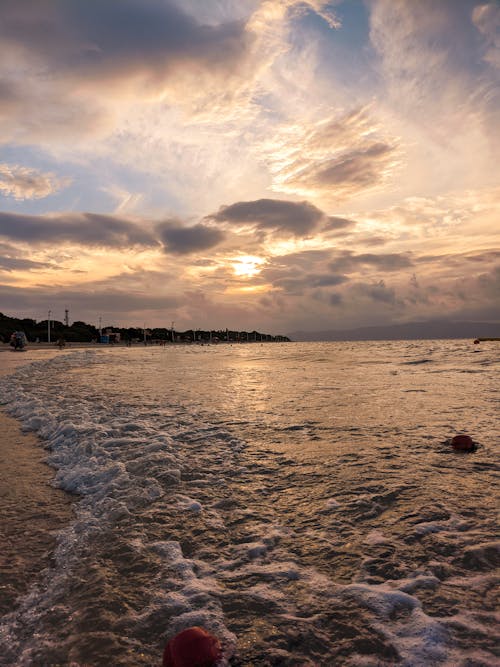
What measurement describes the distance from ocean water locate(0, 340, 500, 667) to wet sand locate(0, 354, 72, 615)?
13cm

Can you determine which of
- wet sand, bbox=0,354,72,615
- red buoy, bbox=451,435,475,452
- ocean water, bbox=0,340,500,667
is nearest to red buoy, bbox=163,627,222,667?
ocean water, bbox=0,340,500,667

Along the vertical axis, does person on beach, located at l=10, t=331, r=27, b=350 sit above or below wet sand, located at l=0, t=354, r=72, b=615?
above

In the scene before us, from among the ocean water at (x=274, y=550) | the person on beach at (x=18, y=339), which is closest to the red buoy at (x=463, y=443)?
Answer: the ocean water at (x=274, y=550)

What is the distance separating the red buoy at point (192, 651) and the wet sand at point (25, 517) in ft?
4.68

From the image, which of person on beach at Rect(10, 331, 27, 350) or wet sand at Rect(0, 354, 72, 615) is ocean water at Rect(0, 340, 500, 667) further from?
person on beach at Rect(10, 331, 27, 350)

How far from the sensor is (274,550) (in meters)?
3.78

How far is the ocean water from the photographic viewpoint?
2.62 m

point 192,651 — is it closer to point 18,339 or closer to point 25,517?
point 25,517

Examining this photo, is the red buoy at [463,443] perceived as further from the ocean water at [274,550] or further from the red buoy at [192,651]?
the red buoy at [192,651]

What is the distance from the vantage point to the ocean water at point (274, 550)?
2615 millimetres

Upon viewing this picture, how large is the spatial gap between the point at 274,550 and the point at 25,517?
9.29 feet

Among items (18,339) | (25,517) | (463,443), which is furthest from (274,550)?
(18,339)

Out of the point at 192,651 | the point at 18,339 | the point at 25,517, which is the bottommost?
the point at 25,517

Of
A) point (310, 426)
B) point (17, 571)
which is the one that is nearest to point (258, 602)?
point (17, 571)
